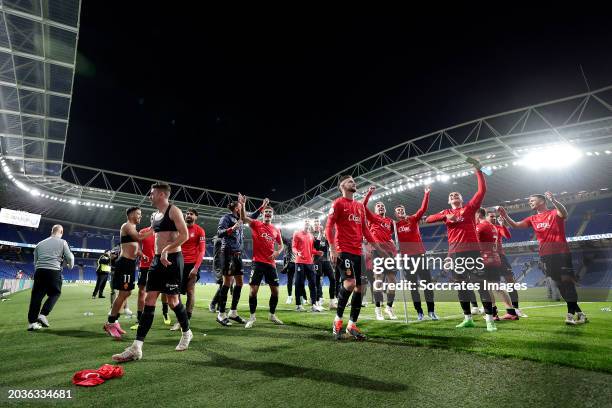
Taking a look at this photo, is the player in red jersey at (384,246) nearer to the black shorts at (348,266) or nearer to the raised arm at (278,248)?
the black shorts at (348,266)

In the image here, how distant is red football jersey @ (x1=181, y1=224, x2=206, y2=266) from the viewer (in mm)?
6673

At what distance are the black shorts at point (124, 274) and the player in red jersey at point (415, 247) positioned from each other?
17.8 ft

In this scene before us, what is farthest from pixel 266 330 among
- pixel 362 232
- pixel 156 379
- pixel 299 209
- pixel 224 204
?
pixel 224 204

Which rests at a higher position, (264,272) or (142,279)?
(264,272)

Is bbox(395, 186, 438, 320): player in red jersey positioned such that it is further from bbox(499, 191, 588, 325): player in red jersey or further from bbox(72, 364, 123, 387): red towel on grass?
bbox(72, 364, 123, 387): red towel on grass

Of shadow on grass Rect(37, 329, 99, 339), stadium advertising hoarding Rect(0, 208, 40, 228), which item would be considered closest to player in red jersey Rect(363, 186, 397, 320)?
shadow on grass Rect(37, 329, 99, 339)

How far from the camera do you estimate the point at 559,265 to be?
600cm

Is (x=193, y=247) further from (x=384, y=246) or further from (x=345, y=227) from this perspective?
(x=384, y=246)

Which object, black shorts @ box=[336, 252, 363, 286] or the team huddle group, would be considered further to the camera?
black shorts @ box=[336, 252, 363, 286]

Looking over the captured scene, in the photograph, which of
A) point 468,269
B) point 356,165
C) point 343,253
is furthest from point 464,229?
point 356,165

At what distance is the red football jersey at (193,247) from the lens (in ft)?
21.9

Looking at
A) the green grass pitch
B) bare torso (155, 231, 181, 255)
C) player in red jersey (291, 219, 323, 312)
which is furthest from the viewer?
player in red jersey (291, 219, 323, 312)

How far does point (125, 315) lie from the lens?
885 cm

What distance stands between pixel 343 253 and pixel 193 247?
3479 millimetres
